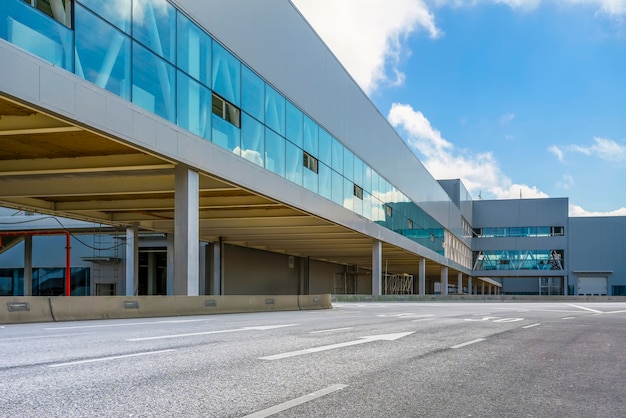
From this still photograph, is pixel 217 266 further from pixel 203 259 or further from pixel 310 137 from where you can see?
pixel 310 137

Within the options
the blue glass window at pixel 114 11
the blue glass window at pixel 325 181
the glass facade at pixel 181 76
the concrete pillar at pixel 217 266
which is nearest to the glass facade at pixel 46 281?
the concrete pillar at pixel 217 266

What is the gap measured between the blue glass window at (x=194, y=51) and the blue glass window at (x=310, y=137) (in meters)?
10.1

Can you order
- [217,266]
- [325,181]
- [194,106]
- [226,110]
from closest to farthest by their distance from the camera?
[194,106]
[226,110]
[325,181]
[217,266]

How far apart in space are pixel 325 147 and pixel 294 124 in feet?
15.8

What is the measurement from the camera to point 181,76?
787 inches

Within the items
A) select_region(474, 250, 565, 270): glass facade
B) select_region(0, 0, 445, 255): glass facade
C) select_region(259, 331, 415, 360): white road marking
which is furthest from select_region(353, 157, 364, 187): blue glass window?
select_region(474, 250, 565, 270): glass facade

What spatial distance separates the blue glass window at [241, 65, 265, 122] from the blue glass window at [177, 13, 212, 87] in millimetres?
2847

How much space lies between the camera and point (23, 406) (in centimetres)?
494

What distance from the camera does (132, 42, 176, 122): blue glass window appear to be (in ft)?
57.9

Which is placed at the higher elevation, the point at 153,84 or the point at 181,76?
the point at 181,76

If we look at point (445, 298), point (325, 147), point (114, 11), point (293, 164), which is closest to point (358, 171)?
point (325, 147)

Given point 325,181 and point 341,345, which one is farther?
point 325,181

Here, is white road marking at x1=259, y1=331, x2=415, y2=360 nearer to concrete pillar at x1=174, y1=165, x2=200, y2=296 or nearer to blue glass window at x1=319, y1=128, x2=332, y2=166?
concrete pillar at x1=174, y1=165, x2=200, y2=296

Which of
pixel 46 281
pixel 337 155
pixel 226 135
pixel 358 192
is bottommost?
pixel 46 281
